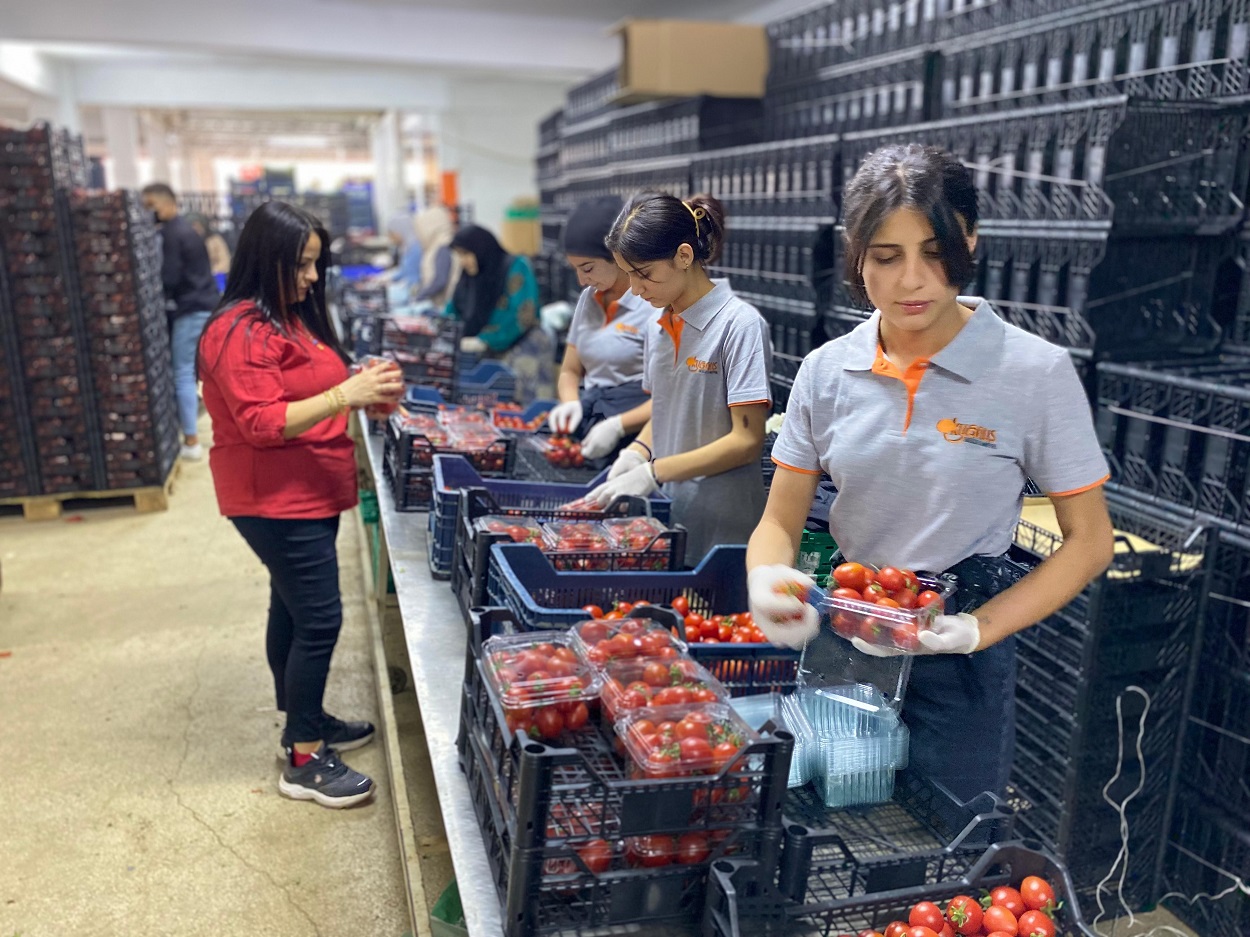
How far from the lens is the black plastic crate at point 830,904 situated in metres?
1.24

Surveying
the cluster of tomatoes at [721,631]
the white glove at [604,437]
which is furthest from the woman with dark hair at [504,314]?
the cluster of tomatoes at [721,631]

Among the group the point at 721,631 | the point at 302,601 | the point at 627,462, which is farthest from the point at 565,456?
the point at 721,631

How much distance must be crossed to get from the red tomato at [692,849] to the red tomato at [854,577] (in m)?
0.41

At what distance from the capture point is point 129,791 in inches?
128

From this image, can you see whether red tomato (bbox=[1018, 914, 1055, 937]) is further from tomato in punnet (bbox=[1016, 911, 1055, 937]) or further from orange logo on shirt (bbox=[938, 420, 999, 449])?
orange logo on shirt (bbox=[938, 420, 999, 449])

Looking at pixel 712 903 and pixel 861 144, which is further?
pixel 861 144

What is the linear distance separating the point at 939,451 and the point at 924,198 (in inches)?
13.5

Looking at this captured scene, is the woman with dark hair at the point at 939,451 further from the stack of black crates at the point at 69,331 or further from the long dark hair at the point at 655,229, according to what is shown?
the stack of black crates at the point at 69,331

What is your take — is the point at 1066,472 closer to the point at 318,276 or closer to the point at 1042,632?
the point at 1042,632

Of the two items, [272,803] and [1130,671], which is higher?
[1130,671]

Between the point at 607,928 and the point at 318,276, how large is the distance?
2.04m

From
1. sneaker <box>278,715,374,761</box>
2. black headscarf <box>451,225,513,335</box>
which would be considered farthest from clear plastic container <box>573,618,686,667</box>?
black headscarf <box>451,225,513,335</box>

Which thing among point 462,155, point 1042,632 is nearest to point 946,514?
point 1042,632

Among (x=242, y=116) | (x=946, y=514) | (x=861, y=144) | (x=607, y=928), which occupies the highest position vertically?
(x=242, y=116)
